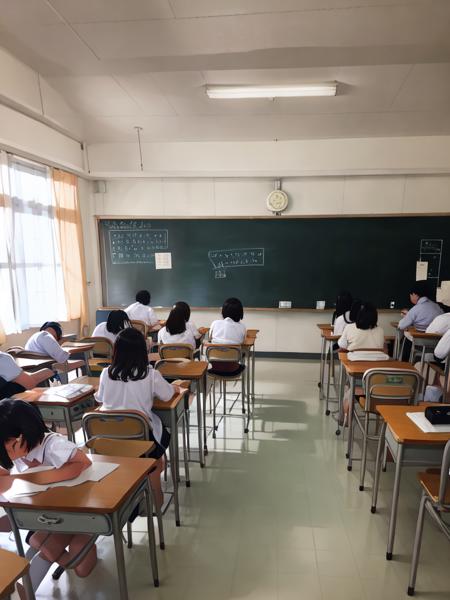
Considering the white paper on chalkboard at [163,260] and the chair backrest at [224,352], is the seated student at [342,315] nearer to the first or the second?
the chair backrest at [224,352]

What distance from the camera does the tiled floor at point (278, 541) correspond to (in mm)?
1865

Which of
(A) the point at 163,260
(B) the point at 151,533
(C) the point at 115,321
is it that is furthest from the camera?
(A) the point at 163,260

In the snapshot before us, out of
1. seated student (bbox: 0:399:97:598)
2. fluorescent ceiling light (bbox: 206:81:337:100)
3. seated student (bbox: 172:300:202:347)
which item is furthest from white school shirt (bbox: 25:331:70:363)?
fluorescent ceiling light (bbox: 206:81:337:100)

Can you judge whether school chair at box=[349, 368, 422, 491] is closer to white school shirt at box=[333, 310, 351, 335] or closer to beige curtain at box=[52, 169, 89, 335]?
white school shirt at box=[333, 310, 351, 335]

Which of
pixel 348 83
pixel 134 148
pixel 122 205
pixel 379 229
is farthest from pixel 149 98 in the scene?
pixel 379 229

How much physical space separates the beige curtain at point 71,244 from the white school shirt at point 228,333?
263cm

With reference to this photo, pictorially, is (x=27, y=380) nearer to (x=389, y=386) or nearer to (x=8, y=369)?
(x=8, y=369)

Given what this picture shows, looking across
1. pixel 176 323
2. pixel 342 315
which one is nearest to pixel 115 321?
pixel 176 323

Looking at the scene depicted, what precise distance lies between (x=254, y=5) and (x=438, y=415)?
319cm

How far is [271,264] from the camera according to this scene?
5.80 metres

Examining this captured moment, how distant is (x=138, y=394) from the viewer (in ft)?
7.04

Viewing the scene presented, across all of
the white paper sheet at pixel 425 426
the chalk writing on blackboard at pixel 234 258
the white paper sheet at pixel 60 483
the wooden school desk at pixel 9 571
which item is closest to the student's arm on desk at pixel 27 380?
the white paper sheet at pixel 60 483

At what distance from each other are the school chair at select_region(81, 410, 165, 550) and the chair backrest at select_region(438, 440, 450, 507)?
137 cm

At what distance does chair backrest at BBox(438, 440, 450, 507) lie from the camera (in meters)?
1.55
